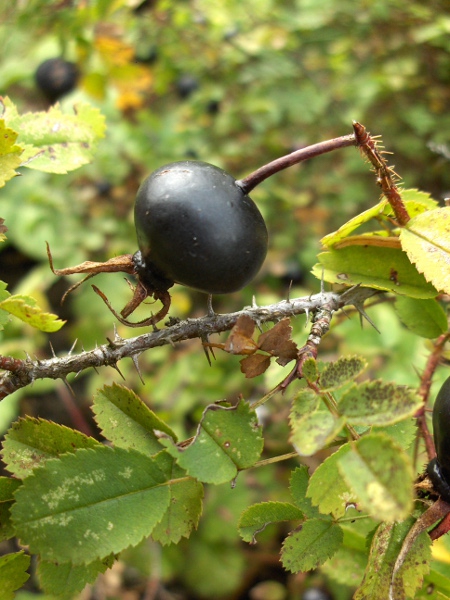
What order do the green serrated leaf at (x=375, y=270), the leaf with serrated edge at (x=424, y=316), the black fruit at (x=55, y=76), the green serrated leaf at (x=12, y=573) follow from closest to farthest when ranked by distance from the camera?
the green serrated leaf at (x=12, y=573), the green serrated leaf at (x=375, y=270), the leaf with serrated edge at (x=424, y=316), the black fruit at (x=55, y=76)

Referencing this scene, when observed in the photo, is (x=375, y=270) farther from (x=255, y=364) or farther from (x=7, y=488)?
(x=7, y=488)

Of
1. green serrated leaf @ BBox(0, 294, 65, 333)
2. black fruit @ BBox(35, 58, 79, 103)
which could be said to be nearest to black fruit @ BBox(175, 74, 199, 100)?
black fruit @ BBox(35, 58, 79, 103)

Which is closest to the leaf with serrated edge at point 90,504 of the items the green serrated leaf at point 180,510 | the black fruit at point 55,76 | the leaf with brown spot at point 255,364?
the green serrated leaf at point 180,510

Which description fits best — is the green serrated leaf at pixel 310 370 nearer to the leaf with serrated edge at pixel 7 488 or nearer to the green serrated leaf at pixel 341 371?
the green serrated leaf at pixel 341 371

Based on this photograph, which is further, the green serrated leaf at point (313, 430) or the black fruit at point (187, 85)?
the black fruit at point (187, 85)

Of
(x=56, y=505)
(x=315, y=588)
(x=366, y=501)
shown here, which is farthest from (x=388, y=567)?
(x=315, y=588)

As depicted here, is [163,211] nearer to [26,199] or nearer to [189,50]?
[26,199]
